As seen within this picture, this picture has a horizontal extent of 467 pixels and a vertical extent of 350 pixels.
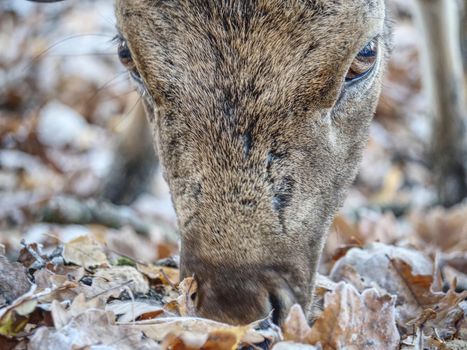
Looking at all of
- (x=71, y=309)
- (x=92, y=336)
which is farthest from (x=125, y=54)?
(x=92, y=336)

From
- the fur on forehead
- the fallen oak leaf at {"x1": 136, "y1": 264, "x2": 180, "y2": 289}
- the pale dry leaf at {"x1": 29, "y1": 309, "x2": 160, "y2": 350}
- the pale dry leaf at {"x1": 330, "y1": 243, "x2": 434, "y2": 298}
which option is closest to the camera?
the pale dry leaf at {"x1": 29, "y1": 309, "x2": 160, "y2": 350}

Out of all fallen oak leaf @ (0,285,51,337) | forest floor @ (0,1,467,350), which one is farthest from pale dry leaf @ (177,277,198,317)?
fallen oak leaf @ (0,285,51,337)

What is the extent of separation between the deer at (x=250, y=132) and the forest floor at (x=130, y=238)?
16 centimetres

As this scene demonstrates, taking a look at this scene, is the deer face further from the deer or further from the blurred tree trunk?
the blurred tree trunk

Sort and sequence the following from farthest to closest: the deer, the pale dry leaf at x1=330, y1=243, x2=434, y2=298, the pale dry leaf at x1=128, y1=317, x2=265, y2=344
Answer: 1. the pale dry leaf at x1=330, y1=243, x2=434, y2=298
2. the deer
3. the pale dry leaf at x1=128, y1=317, x2=265, y2=344

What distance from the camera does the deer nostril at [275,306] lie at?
2572mm

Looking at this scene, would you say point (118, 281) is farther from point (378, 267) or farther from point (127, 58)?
point (378, 267)

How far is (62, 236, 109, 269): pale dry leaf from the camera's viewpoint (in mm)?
3213

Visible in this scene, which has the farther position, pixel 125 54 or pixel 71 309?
pixel 125 54

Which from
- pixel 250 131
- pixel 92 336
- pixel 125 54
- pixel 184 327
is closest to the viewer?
pixel 92 336

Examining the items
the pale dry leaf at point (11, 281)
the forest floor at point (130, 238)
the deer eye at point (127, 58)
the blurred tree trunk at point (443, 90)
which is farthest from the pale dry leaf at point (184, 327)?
the blurred tree trunk at point (443, 90)

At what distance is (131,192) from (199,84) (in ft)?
12.3

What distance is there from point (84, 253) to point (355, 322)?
1.28m

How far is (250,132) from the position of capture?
9.10ft
